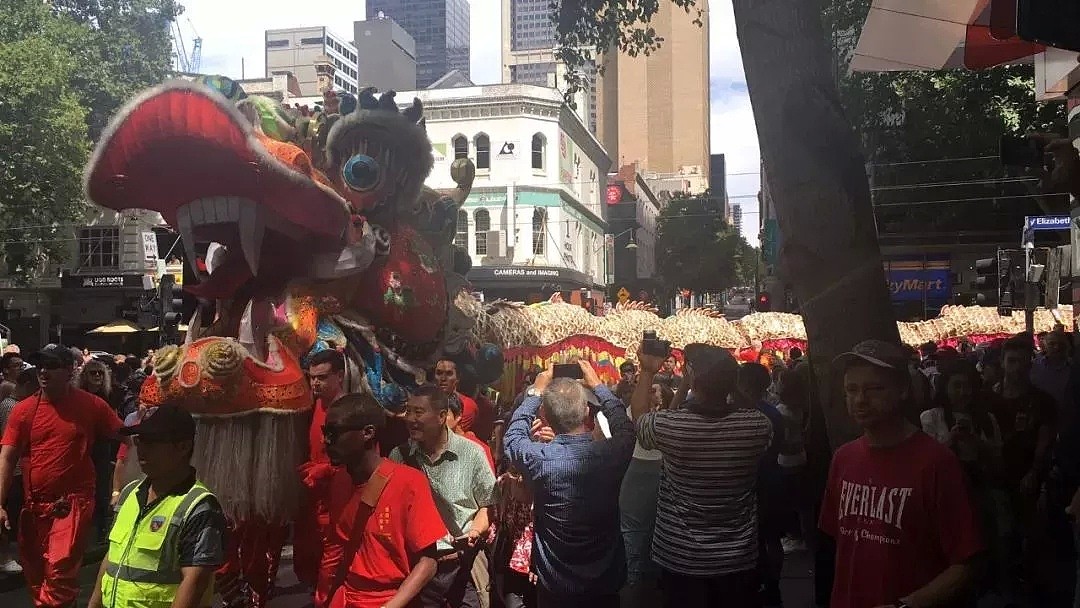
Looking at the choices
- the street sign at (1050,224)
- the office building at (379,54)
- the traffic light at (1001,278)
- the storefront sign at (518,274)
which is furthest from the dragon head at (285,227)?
the office building at (379,54)

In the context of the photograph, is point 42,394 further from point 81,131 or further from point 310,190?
point 81,131

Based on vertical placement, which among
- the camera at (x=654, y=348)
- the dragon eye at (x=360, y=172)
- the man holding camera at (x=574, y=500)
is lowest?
the man holding camera at (x=574, y=500)

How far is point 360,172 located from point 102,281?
2815 cm

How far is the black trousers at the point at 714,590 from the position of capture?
167 inches

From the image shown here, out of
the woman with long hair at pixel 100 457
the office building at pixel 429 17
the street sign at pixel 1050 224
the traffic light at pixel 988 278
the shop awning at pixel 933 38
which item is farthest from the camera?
the office building at pixel 429 17

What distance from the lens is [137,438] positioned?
3.21 meters

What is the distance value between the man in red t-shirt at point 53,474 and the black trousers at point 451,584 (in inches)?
96.3

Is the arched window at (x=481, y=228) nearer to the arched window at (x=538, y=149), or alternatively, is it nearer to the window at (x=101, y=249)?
the arched window at (x=538, y=149)

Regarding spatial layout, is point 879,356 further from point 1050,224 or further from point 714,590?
point 1050,224

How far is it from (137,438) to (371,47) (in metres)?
41.4

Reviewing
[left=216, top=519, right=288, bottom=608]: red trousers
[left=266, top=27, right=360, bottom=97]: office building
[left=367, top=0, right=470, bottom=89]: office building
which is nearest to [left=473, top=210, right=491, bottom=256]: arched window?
[left=216, top=519, right=288, bottom=608]: red trousers

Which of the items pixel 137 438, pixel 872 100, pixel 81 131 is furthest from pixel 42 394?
pixel 81 131

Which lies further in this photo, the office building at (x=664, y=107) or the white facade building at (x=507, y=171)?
the office building at (x=664, y=107)

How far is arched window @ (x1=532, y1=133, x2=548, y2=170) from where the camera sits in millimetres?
33812
